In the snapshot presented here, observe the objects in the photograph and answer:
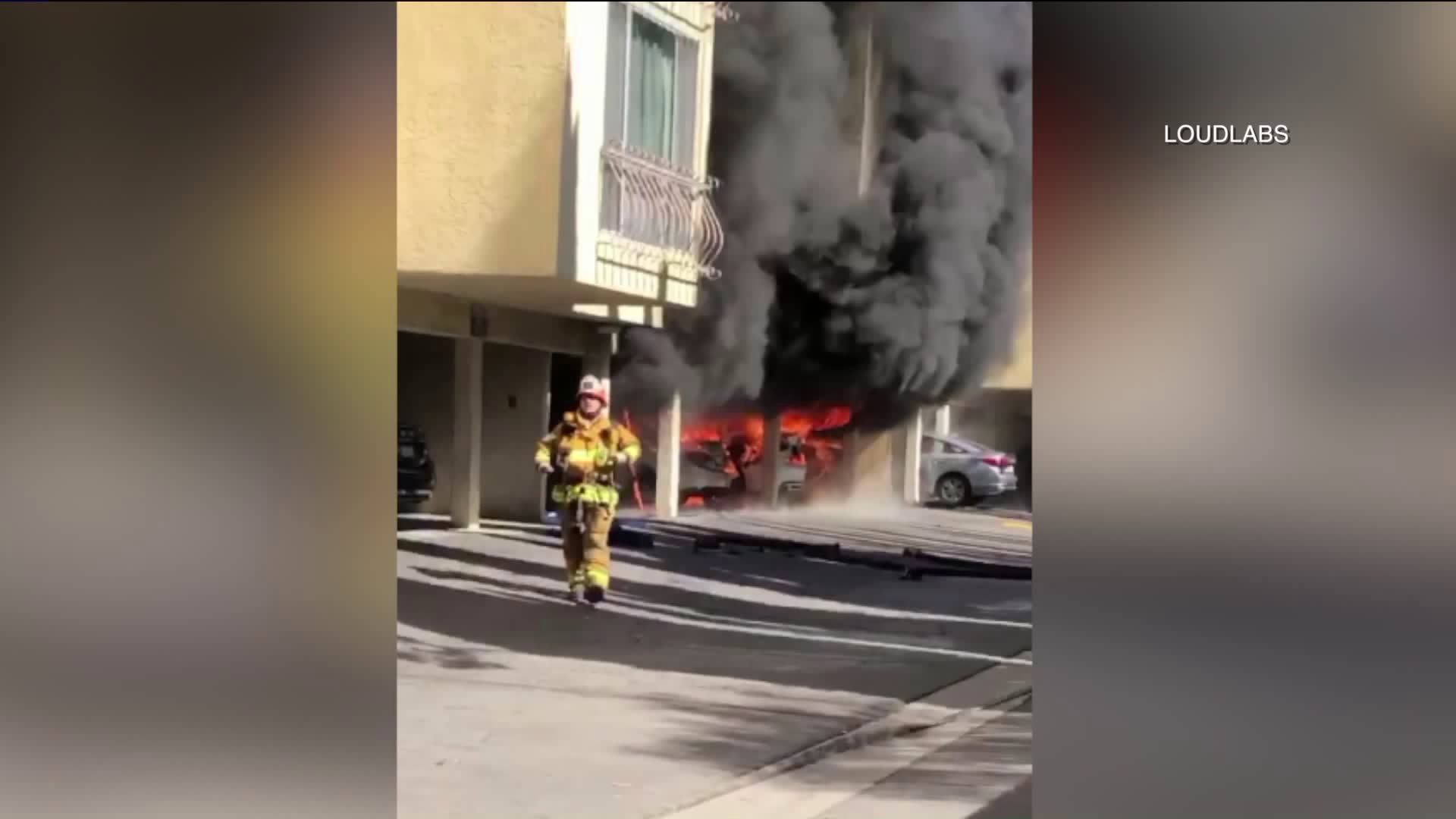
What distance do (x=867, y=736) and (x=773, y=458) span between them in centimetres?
667

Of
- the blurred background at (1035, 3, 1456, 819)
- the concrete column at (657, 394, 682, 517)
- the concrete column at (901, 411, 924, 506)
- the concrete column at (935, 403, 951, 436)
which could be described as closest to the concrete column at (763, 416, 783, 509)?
the concrete column at (657, 394, 682, 517)

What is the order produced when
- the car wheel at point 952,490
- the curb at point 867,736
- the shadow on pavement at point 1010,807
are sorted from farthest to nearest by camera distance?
the car wheel at point 952,490
the curb at point 867,736
the shadow on pavement at point 1010,807

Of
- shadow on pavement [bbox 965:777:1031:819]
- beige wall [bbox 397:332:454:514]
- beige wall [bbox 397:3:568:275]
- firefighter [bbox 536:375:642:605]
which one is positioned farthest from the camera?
beige wall [bbox 397:332:454:514]

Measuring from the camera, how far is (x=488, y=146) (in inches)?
406

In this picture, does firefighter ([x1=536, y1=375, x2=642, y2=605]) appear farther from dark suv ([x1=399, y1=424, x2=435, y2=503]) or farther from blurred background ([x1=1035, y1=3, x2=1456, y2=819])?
blurred background ([x1=1035, y1=3, x2=1456, y2=819])

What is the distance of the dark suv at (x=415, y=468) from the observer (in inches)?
508

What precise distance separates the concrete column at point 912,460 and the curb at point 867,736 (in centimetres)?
476

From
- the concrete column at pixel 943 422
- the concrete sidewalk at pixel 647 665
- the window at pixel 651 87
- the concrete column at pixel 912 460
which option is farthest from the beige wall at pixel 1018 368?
the window at pixel 651 87

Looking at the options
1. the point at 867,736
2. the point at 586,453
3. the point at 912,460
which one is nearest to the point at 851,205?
the point at 912,460

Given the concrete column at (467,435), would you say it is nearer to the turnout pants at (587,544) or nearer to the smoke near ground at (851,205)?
the smoke near ground at (851,205)

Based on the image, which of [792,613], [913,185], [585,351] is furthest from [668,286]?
[792,613]

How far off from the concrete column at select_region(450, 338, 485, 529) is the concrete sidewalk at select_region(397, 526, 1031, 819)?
3.90ft

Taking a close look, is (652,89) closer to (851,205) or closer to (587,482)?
(851,205)

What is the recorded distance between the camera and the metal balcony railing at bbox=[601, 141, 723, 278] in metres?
11.0
